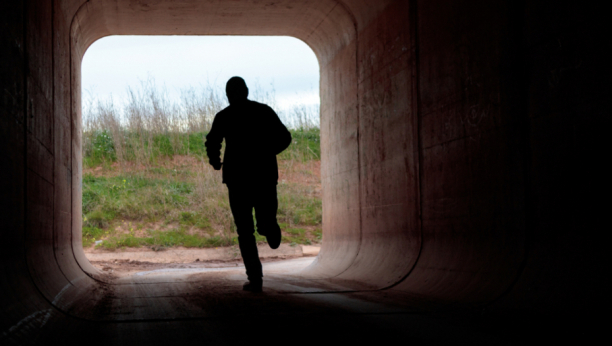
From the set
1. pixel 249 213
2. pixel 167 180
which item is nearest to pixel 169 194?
pixel 167 180

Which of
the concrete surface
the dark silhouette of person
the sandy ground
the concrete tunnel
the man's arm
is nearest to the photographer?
the concrete tunnel

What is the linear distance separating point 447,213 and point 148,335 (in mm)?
2860

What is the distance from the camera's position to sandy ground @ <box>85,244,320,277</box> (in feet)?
37.1

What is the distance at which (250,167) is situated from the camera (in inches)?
191

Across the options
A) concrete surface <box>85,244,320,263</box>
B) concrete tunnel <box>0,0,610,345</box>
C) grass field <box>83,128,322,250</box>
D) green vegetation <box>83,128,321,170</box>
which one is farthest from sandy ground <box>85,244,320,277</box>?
concrete tunnel <box>0,0,610,345</box>

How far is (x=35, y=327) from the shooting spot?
2.84m

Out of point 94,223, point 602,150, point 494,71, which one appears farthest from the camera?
point 94,223

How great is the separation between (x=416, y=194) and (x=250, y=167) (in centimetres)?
170

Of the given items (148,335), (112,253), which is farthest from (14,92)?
(112,253)

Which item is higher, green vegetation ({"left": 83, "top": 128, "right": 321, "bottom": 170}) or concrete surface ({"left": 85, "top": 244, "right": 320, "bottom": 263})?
green vegetation ({"left": 83, "top": 128, "right": 321, "bottom": 170})

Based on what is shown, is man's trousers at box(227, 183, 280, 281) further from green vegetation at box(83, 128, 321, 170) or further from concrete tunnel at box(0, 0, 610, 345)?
green vegetation at box(83, 128, 321, 170)

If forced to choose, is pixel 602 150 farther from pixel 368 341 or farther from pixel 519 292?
pixel 368 341

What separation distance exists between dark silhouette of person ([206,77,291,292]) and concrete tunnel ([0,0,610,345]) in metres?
0.45

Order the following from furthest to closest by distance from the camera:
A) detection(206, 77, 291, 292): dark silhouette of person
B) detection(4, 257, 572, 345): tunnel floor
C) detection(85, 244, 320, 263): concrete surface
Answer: detection(85, 244, 320, 263): concrete surface < detection(206, 77, 291, 292): dark silhouette of person < detection(4, 257, 572, 345): tunnel floor
